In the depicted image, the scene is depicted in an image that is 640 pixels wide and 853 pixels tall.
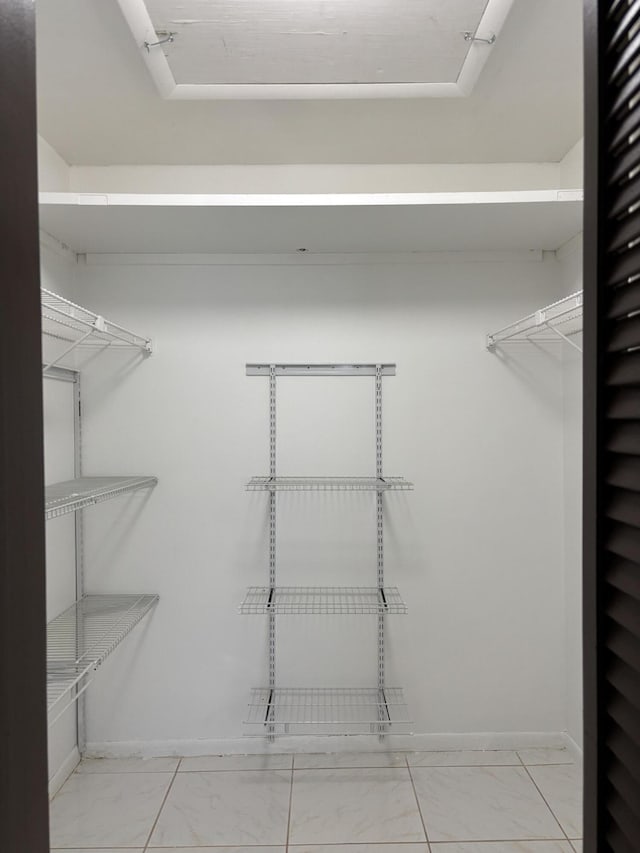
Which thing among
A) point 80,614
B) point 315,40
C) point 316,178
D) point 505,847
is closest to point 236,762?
point 80,614

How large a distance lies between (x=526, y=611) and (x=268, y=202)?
6.27 feet

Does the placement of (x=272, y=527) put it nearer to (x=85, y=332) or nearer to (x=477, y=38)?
(x=85, y=332)

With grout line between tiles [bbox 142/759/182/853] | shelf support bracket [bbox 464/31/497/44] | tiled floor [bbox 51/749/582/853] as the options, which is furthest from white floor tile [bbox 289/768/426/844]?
shelf support bracket [bbox 464/31/497/44]

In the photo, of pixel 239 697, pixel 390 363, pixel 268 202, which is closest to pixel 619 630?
pixel 268 202

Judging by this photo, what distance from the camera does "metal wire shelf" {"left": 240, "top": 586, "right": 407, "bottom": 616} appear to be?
6.56 feet

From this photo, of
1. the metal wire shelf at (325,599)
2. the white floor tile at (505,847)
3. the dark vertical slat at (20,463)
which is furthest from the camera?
the metal wire shelf at (325,599)

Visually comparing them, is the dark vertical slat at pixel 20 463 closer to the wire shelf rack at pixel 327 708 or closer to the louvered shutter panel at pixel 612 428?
the louvered shutter panel at pixel 612 428

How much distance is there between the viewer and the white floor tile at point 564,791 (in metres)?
1.64

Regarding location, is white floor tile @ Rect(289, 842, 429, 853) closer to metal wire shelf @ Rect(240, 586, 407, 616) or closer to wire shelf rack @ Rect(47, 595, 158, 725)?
metal wire shelf @ Rect(240, 586, 407, 616)

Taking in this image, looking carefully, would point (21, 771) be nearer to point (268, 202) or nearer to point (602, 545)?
point (602, 545)

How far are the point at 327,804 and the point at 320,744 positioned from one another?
28 cm

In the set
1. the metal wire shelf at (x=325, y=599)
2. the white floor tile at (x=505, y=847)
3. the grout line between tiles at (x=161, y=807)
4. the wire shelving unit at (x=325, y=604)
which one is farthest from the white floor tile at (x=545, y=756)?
the grout line between tiles at (x=161, y=807)

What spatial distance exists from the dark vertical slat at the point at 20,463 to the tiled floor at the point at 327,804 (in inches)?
57.8

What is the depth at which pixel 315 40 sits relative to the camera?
1310mm
